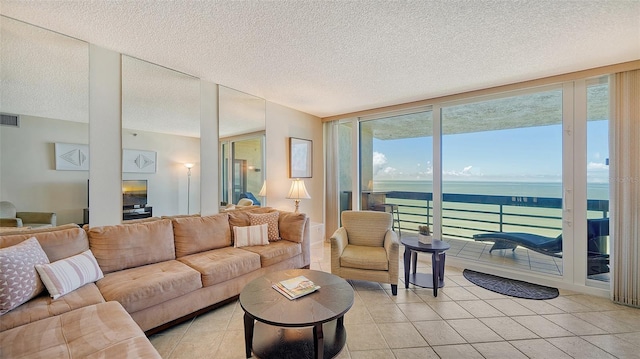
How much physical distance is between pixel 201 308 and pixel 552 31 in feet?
12.6

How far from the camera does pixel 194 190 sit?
309 cm

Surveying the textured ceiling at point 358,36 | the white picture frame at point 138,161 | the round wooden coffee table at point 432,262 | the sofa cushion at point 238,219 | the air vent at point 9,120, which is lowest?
the round wooden coffee table at point 432,262

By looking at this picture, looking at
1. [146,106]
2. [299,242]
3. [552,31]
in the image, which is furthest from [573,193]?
[146,106]

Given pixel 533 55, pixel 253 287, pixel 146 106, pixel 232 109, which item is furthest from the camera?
pixel 232 109

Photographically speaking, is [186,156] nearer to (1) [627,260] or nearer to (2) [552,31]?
(2) [552,31]

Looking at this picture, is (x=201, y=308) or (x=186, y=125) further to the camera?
(x=186, y=125)

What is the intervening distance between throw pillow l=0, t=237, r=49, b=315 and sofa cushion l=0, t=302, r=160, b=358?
27cm

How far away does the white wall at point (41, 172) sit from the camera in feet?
6.41

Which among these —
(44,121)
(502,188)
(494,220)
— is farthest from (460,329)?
(44,121)

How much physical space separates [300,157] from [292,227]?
1.63 metres

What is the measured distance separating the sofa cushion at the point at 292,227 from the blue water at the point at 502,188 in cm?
191

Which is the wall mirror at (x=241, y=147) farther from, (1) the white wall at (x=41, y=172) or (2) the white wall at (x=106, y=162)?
(1) the white wall at (x=41, y=172)

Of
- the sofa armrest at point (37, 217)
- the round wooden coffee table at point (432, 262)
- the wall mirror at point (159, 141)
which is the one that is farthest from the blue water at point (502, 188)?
the sofa armrest at point (37, 217)

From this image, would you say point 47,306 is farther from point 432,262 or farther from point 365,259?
point 432,262
